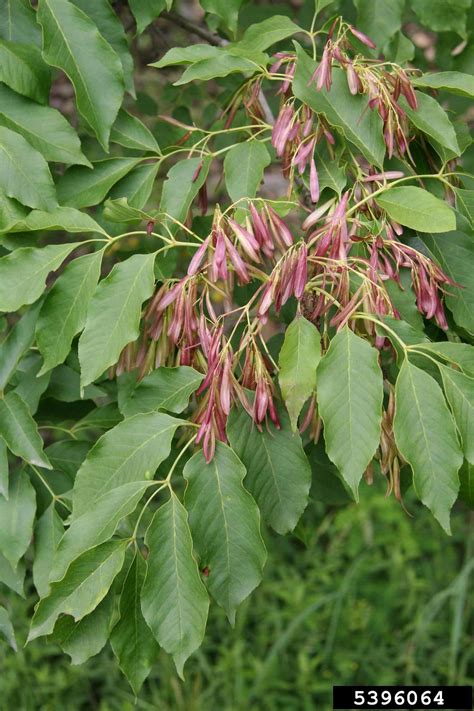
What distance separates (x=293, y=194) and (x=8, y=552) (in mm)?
661

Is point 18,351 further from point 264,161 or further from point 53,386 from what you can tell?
point 264,161

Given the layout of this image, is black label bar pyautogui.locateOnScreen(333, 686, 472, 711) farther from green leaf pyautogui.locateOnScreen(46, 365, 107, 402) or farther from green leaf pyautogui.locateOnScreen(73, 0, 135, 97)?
green leaf pyautogui.locateOnScreen(73, 0, 135, 97)

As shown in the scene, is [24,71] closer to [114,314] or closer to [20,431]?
[114,314]

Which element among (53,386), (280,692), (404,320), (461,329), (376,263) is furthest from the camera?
(280,692)

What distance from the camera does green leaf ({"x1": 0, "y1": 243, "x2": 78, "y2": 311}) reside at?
128 centimetres

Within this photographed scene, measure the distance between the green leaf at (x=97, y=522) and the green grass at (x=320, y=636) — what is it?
1.90m

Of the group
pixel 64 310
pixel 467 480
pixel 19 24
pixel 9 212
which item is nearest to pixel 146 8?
pixel 19 24

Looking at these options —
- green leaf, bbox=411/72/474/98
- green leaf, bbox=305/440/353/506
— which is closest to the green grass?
green leaf, bbox=305/440/353/506

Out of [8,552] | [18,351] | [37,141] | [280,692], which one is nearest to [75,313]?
[18,351]

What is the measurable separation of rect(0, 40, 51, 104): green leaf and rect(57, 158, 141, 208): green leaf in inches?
4.5

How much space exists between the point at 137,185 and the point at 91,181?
0.07 metres

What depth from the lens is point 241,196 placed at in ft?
4.45

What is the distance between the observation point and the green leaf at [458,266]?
1.36 meters

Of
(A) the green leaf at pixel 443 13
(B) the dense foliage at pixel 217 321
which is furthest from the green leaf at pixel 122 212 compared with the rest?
(A) the green leaf at pixel 443 13
